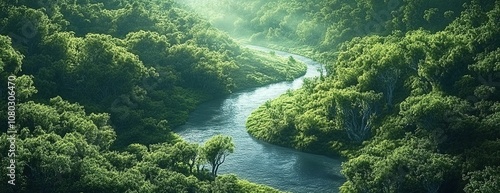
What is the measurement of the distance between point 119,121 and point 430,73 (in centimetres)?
6819

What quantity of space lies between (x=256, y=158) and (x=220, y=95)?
50652mm

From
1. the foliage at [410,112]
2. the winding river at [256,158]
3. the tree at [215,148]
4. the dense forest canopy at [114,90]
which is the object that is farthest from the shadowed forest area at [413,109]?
the tree at [215,148]

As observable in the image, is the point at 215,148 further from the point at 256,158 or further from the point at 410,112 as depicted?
the point at 410,112

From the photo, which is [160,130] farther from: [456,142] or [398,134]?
[456,142]

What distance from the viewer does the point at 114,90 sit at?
12900 centimetres

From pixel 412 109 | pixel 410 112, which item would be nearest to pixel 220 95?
pixel 410 112

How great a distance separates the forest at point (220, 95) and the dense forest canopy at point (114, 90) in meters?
0.34

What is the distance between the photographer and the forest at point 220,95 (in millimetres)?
83000

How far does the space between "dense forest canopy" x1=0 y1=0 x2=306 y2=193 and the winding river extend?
13.5ft

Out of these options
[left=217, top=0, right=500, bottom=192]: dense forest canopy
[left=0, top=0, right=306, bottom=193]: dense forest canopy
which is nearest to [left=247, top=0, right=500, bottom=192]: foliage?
[left=217, top=0, right=500, bottom=192]: dense forest canopy

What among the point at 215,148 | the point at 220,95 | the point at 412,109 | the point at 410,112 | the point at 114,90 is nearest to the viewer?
the point at 215,148

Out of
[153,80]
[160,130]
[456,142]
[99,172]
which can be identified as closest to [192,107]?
[153,80]

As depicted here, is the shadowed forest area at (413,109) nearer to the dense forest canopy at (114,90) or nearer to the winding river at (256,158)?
the winding river at (256,158)

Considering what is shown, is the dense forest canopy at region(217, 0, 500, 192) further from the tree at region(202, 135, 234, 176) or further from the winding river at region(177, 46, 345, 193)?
the tree at region(202, 135, 234, 176)
